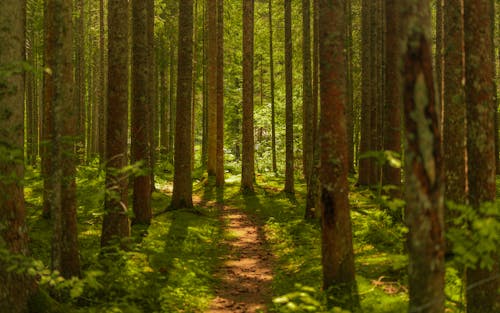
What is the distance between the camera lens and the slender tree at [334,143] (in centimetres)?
789

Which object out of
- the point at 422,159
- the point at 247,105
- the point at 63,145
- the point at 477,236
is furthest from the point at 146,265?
the point at 247,105

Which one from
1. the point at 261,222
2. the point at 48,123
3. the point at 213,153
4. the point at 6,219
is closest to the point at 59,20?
the point at 6,219

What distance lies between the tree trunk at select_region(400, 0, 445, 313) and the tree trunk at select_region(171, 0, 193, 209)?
40.7 ft

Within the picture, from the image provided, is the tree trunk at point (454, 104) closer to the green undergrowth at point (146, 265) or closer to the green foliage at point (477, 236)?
the green foliage at point (477, 236)

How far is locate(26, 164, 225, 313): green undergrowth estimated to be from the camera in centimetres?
766

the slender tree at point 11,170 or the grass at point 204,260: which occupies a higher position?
the slender tree at point 11,170

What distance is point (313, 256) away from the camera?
454 inches

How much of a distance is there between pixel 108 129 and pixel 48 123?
5255 millimetres

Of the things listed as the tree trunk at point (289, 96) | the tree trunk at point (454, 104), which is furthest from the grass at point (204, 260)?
the tree trunk at point (289, 96)

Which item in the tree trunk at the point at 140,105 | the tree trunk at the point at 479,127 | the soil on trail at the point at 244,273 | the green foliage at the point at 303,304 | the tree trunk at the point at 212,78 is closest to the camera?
the green foliage at the point at 303,304

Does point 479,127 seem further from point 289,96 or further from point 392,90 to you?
point 289,96

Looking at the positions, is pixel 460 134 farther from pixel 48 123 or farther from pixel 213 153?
pixel 213 153

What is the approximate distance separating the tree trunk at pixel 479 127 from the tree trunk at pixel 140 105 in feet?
26.0

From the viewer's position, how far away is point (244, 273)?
11.0 m
